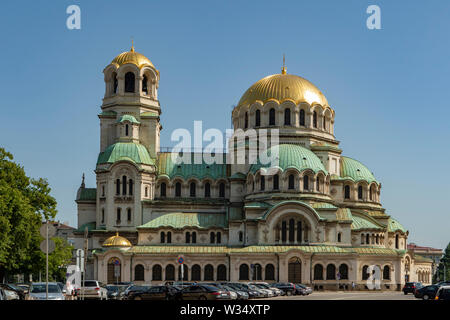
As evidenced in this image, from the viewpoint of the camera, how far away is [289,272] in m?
82.5

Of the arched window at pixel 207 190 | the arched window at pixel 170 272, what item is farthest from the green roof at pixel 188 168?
the arched window at pixel 170 272

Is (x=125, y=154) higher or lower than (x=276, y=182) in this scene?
higher

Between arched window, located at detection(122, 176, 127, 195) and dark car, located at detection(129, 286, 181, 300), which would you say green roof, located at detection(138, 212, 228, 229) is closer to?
arched window, located at detection(122, 176, 127, 195)

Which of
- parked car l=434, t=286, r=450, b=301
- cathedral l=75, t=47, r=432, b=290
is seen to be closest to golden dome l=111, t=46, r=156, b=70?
cathedral l=75, t=47, r=432, b=290

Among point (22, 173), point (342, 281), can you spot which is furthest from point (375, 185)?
point (22, 173)

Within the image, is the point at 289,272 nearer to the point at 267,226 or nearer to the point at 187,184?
the point at 267,226

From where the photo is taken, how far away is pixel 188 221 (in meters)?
88.4

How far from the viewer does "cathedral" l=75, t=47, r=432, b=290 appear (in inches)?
3285

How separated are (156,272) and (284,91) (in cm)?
2849

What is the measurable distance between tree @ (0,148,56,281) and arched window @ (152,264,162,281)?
21.3 m

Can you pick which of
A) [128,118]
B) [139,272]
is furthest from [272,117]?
[139,272]

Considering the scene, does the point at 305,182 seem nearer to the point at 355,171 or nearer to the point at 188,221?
the point at 355,171
